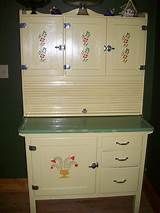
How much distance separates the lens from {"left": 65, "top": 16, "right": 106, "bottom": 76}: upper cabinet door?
222cm

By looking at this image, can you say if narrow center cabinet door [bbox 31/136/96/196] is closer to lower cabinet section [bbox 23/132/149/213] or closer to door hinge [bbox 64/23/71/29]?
lower cabinet section [bbox 23/132/149/213]

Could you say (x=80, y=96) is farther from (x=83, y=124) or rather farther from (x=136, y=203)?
(x=136, y=203)

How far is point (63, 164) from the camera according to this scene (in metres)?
2.08

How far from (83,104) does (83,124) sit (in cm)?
30

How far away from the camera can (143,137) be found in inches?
82.0

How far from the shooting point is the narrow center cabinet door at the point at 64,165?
6.68 ft

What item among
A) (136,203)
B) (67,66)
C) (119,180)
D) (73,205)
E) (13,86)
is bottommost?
(73,205)

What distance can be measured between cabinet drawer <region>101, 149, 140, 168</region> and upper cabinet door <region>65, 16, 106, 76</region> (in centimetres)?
78

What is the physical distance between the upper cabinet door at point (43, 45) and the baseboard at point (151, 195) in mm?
1487

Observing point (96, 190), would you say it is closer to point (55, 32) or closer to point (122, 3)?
point (55, 32)

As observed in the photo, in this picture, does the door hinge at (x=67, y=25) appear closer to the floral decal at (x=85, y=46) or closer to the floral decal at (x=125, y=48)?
the floral decal at (x=85, y=46)

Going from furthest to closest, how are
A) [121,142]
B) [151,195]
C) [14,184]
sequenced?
[14,184] < [151,195] < [121,142]

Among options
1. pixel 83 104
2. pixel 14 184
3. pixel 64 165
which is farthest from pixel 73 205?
pixel 83 104

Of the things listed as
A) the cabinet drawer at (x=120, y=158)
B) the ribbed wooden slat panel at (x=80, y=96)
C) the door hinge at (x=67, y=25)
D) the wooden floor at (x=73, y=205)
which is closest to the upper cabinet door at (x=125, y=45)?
the ribbed wooden slat panel at (x=80, y=96)
